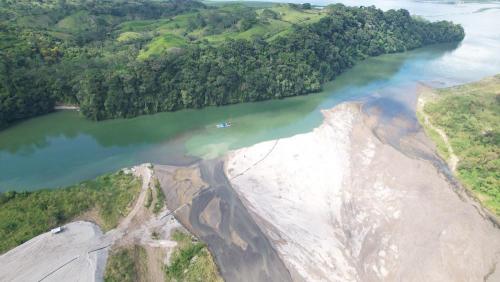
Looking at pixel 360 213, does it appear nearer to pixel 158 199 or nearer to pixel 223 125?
pixel 158 199

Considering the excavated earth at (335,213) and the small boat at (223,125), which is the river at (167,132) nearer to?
the small boat at (223,125)

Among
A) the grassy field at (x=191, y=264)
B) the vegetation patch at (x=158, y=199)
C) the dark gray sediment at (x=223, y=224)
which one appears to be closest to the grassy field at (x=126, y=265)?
the grassy field at (x=191, y=264)

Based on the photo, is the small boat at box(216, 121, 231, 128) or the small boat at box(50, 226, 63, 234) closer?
the small boat at box(50, 226, 63, 234)

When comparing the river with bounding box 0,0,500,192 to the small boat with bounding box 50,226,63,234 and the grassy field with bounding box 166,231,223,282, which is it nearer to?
the small boat with bounding box 50,226,63,234

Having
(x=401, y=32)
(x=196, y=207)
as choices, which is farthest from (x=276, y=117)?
(x=401, y=32)

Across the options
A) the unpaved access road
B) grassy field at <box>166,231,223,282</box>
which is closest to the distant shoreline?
the unpaved access road

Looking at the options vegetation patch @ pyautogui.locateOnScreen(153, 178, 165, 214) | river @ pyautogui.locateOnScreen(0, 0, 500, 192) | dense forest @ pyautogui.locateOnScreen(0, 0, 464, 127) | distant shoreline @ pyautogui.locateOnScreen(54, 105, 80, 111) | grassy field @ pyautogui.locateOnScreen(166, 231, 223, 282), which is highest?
dense forest @ pyautogui.locateOnScreen(0, 0, 464, 127)
